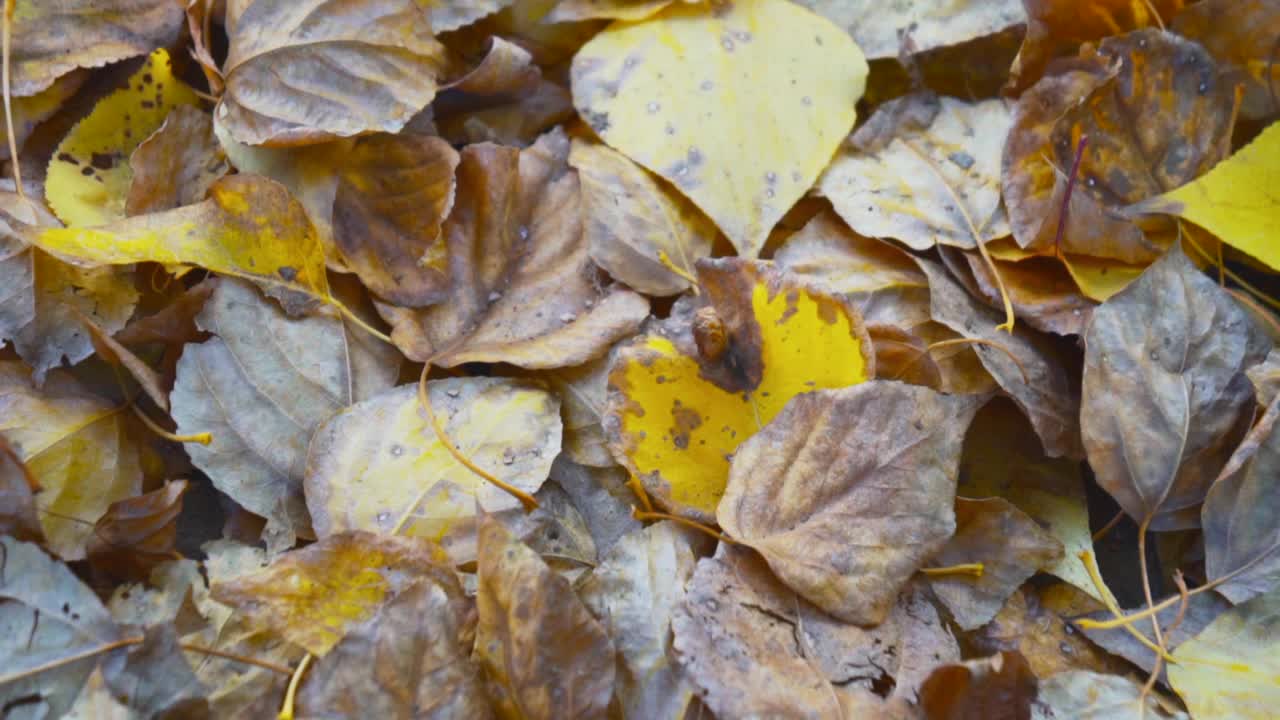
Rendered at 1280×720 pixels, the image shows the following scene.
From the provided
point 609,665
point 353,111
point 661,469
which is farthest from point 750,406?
point 353,111

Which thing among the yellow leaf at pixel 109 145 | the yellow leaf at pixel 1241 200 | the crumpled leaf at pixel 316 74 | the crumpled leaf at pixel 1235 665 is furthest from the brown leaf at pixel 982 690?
the yellow leaf at pixel 109 145

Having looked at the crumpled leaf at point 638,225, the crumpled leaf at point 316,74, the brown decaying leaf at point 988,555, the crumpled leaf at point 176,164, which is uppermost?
the crumpled leaf at point 316,74

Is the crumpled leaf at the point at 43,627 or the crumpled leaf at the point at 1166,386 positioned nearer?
the crumpled leaf at the point at 43,627

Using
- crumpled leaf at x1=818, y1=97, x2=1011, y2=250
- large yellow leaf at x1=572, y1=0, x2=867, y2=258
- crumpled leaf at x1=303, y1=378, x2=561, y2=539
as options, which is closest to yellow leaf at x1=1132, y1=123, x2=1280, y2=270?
crumpled leaf at x1=818, y1=97, x2=1011, y2=250

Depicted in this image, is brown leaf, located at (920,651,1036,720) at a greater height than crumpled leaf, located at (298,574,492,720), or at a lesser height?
lesser

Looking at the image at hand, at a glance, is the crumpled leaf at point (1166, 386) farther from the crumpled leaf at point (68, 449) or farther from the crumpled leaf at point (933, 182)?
the crumpled leaf at point (68, 449)

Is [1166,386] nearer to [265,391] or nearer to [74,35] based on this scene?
[265,391]

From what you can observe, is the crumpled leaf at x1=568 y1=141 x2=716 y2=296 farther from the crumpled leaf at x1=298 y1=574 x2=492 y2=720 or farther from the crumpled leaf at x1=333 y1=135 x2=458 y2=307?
the crumpled leaf at x1=298 y1=574 x2=492 y2=720

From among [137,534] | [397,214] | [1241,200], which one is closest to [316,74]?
[397,214]
